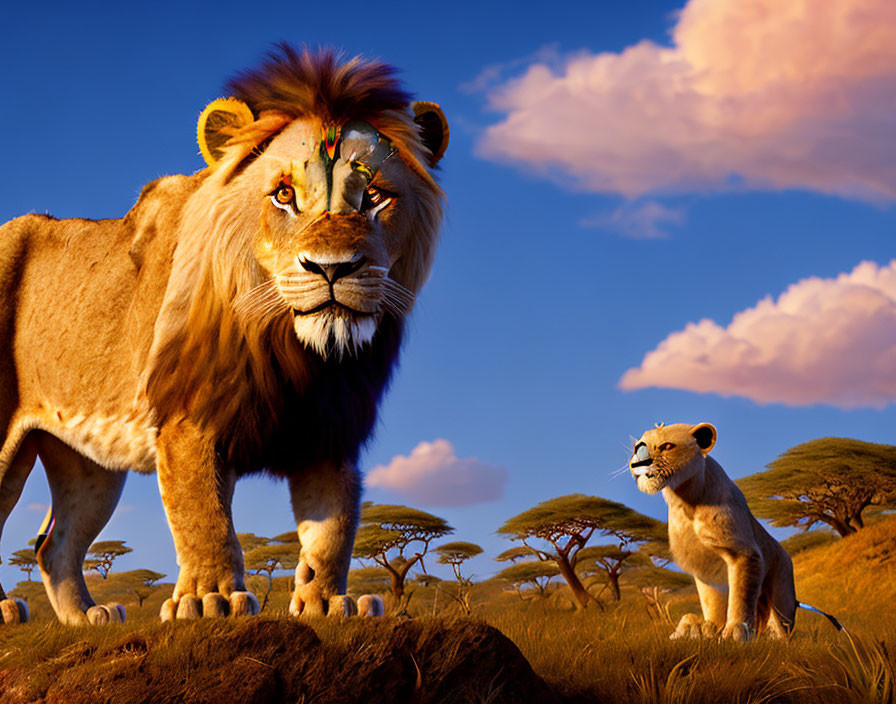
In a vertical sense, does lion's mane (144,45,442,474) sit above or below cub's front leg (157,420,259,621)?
above

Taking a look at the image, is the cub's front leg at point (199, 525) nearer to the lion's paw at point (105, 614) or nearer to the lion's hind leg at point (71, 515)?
the lion's paw at point (105, 614)

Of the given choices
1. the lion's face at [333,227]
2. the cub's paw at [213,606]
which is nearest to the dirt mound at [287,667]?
the cub's paw at [213,606]

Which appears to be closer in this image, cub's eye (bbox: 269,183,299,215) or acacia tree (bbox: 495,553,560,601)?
cub's eye (bbox: 269,183,299,215)

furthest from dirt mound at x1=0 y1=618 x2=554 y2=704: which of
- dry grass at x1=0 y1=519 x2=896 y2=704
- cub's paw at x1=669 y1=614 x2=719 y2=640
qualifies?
cub's paw at x1=669 y1=614 x2=719 y2=640

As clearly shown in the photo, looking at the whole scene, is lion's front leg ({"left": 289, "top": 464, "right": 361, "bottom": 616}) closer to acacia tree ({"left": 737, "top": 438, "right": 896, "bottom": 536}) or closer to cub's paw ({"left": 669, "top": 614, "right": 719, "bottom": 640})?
cub's paw ({"left": 669, "top": 614, "right": 719, "bottom": 640})

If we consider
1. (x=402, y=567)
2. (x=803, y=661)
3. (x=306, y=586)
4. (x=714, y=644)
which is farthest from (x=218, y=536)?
(x=402, y=567)

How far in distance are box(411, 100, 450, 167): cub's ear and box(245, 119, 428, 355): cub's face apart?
272mm

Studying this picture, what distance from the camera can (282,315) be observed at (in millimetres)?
3279

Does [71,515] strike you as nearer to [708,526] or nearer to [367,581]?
[708,526]

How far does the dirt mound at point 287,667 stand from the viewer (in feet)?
8.12

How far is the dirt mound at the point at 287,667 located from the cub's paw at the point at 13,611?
1.38m

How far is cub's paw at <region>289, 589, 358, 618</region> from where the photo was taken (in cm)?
336

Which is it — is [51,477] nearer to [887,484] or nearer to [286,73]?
[286,73]

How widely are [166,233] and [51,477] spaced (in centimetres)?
163
